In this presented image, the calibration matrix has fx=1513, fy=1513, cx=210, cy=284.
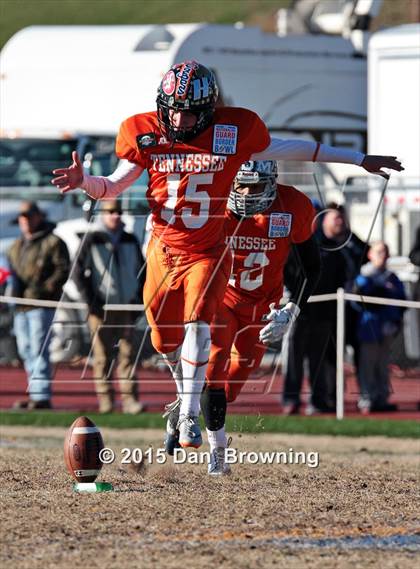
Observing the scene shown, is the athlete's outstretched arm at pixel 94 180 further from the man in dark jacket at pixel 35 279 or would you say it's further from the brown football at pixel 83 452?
the man in dark jacket at pixel 35 279

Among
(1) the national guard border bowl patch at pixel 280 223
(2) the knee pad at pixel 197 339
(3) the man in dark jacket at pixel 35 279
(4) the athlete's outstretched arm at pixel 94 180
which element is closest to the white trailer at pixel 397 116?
(3) the man in dark jacket at pixel 35 279

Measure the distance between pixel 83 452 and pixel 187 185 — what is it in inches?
65.3

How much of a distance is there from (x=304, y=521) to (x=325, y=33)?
13.3m

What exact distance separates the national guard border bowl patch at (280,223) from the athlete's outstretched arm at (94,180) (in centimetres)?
96

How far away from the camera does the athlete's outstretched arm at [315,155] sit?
29.8 feet

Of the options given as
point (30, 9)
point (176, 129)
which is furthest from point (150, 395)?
point (30, 9)

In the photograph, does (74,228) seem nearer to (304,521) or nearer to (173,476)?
(173,476)

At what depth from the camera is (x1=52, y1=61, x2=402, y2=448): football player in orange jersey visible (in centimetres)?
865

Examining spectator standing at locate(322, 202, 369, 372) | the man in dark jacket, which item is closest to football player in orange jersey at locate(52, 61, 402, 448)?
spectator standing at locate(322, 202, 369, 372)

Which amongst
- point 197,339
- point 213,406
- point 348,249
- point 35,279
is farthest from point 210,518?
point 35,279

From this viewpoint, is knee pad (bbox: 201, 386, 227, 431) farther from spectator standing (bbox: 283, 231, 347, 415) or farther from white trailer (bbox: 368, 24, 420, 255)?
white trailer (bbox: 368, 24, 420, 255)

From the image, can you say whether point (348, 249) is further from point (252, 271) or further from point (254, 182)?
point (254, 182)

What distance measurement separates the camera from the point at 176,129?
28.5ft

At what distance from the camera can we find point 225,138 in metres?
8.78
